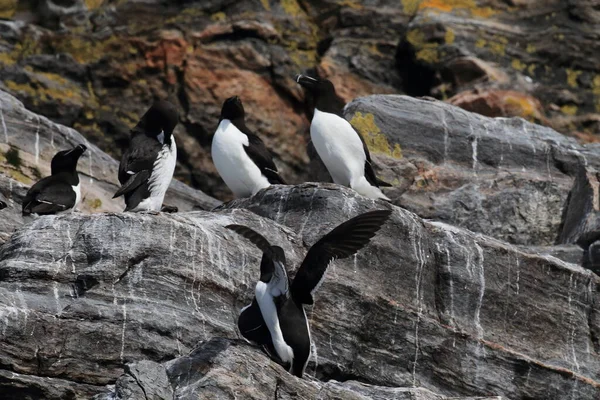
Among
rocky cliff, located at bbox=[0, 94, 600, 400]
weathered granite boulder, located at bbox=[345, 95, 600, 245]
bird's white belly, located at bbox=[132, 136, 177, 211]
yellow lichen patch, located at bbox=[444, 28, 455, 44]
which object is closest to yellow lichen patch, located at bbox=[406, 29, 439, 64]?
yellow lichen patch, located at bbox=[444, 28, 455, 44]

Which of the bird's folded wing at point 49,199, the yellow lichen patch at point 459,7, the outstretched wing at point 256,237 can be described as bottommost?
the bird's folded wing at point 49,199

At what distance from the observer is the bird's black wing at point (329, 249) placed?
8.24m

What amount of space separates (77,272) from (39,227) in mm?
439

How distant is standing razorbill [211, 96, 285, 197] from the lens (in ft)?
35.9

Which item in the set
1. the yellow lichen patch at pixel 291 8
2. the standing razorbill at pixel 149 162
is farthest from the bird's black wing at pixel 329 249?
the yellow lichen patch at pixel 291 8

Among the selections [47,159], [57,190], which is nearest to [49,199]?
[57,190]

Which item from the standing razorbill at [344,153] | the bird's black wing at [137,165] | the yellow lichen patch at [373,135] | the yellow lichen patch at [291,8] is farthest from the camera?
the yellow lichen patch at [291,8]

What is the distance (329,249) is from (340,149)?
257 centimetres

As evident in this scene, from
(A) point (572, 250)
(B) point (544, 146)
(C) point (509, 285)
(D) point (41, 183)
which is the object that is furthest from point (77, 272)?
(B) point (544, 146)

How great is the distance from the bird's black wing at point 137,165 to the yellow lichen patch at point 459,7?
247 inches

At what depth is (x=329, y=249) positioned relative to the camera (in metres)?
8.30

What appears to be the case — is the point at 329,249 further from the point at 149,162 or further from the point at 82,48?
the point at 82,48

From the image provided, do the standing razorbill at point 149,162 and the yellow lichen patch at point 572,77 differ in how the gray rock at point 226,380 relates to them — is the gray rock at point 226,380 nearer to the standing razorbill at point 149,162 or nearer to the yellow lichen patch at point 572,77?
the standing razorbill at point 149,162

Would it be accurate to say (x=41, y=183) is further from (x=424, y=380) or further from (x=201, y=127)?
(x=201, y=127)
